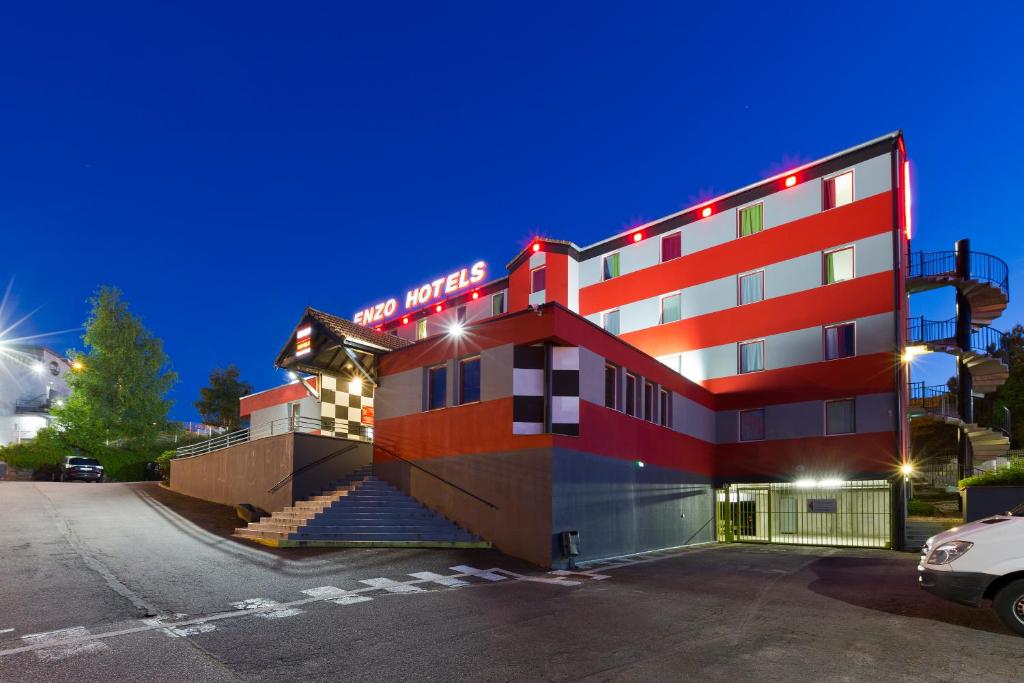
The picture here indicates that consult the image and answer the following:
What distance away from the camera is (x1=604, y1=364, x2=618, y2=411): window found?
18234mm

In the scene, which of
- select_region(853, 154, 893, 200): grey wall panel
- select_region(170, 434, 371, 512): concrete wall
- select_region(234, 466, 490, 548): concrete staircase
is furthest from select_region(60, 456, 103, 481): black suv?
select_region(853, 154, 893, 200): grey wall panel

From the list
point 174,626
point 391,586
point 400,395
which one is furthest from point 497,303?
point 174,626

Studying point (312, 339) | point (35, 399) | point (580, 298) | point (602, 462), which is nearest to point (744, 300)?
point (580, 298)

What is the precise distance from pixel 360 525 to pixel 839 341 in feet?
57.9

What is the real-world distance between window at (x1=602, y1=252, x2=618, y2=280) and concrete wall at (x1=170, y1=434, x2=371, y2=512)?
1435cm

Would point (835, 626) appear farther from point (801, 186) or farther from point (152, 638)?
point (801, 186)

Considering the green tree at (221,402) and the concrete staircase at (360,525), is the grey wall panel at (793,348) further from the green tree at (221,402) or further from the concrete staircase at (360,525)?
the green tree at (221,402)

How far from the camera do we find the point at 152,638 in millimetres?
7699

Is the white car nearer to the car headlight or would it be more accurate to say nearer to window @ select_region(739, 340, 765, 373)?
the car headlight

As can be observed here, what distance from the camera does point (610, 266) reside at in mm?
30531

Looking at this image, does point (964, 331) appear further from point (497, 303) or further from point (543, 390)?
point (497, 303)

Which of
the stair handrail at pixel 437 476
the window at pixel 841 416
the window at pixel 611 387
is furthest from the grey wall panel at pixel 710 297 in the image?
the stair handrail at pixel 437 476

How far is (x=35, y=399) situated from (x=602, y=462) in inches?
2353

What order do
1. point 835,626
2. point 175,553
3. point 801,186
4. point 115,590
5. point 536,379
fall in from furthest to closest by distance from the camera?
point 801,186 → point 536,379 → point 175,553 → point 115,590 → point 835,626
